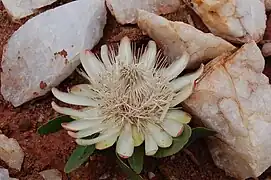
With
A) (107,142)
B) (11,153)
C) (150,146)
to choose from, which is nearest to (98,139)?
(107,142)

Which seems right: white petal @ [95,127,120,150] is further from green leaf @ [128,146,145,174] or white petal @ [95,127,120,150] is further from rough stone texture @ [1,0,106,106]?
rough stone texture @ [1,0,106,106]

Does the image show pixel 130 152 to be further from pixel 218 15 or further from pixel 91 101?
pixel 218 15

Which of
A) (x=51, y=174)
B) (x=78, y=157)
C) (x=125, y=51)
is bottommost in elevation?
(x=51, y=174)

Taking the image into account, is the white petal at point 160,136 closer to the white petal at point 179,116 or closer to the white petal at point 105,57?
the white petal at point 179,116

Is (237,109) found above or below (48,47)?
below

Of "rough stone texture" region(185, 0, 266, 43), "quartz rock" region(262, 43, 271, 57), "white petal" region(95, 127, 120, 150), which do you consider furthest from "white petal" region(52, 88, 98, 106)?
"quartz rock" region(262, 43, 271, 57)

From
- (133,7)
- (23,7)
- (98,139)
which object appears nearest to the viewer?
(98,139)

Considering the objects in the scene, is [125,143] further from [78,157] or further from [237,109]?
[237,109]

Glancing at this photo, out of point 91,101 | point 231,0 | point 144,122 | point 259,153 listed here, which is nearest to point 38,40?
point 91,101
